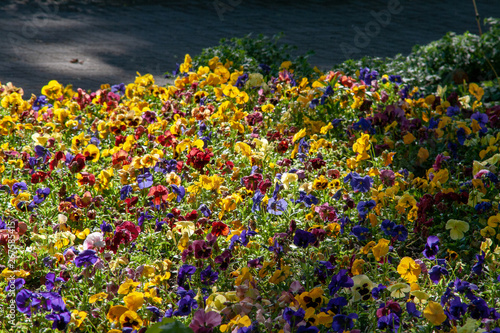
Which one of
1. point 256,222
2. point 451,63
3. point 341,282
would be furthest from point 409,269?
point 451,63

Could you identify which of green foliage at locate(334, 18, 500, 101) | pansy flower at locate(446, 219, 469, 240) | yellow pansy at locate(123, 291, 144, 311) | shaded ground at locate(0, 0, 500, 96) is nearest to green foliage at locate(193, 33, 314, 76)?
green foliage at locate(334, 18, 500, 101)

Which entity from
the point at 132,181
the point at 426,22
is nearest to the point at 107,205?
the point at 132,181

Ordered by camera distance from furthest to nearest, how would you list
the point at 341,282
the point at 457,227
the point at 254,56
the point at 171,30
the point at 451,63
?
the point at 171,30 → the point at 254,56 → the point at 451,63 → the point at 457,227 → the point at 341,282

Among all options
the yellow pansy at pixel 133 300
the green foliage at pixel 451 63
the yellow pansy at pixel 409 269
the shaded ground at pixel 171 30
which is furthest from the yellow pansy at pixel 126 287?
the shaded ground at pixel 171 30

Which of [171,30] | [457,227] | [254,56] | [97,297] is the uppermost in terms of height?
[254,56]

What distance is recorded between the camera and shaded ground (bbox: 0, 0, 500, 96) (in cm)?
677

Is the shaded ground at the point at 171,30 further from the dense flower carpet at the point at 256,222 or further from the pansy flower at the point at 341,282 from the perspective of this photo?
the pansy flower at the point at 341,282

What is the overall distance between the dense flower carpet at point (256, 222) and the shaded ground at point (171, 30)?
227 centimetres

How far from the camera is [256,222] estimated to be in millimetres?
3016

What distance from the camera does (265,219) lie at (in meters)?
2.99

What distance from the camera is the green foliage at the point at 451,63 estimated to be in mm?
5316

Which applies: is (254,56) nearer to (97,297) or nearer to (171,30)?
(171,30)

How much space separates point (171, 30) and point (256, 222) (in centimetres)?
629

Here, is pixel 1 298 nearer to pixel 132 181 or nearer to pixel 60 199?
pixel 60 199
